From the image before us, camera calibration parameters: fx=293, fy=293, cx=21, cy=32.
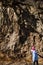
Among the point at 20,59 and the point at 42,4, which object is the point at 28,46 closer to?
the point at 20,59

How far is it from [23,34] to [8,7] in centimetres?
255

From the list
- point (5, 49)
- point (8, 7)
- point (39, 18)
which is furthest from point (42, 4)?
point (5, 49)

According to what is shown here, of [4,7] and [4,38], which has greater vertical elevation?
[4,7]

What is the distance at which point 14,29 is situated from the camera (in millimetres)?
23906

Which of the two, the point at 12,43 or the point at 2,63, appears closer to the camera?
the point at 2,63

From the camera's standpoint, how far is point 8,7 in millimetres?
24078

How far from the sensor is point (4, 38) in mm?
23797

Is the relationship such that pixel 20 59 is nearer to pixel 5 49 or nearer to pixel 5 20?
pixel 5 49

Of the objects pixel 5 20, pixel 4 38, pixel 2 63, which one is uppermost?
pixel 5 20

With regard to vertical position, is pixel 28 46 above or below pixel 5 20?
below

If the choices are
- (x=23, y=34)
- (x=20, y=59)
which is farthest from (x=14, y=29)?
(x=20, y=59)

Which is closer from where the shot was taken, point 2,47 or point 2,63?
point 2,63

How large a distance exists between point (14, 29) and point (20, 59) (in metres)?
2.56

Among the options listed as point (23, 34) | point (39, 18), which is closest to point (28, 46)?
point (23, 34)
